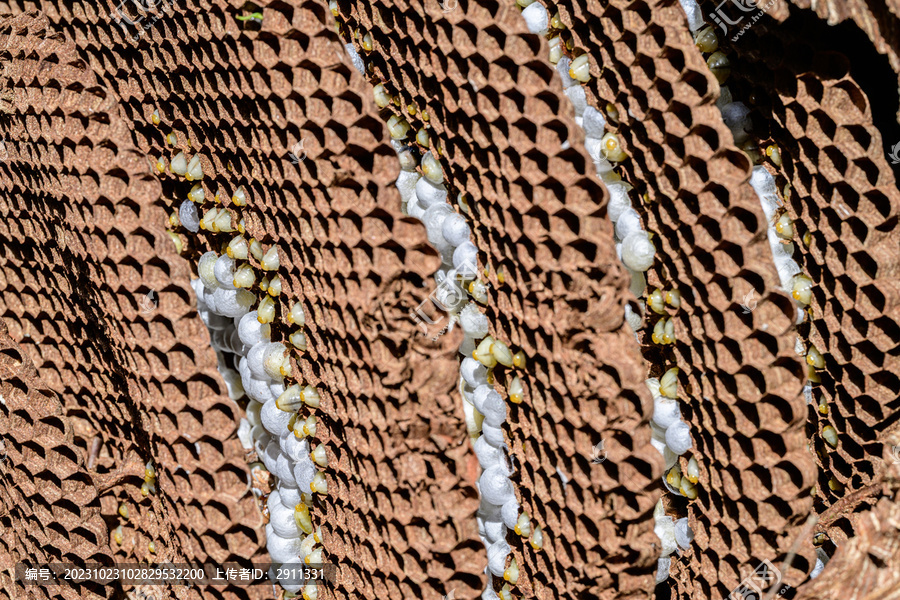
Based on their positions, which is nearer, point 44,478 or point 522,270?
point 522,270

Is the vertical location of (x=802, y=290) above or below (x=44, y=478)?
below

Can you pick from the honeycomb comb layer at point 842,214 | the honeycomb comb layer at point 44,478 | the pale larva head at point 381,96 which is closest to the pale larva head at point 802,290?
the honeycomb comb layer at point 842,214

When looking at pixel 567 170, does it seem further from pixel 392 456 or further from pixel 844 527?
pixel 844 527

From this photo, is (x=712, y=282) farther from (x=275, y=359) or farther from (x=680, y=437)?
(x=275, y=359)

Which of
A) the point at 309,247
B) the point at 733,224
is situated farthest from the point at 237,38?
the point at 733,224

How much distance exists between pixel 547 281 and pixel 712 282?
0.41 ft

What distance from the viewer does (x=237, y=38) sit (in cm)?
65

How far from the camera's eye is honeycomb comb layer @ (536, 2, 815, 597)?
0.60 m

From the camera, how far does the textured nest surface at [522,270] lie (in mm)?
607

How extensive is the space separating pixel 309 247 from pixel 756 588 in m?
0.45

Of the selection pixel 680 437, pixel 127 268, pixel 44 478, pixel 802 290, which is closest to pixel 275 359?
pixel 127 268

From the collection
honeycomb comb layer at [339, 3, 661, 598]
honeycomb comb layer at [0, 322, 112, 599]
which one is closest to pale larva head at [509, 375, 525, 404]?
honeycomb comb layer at [339, 3, 661, 598]

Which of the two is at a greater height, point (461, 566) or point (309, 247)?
point (309, 247)

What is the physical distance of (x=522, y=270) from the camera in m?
0.64
